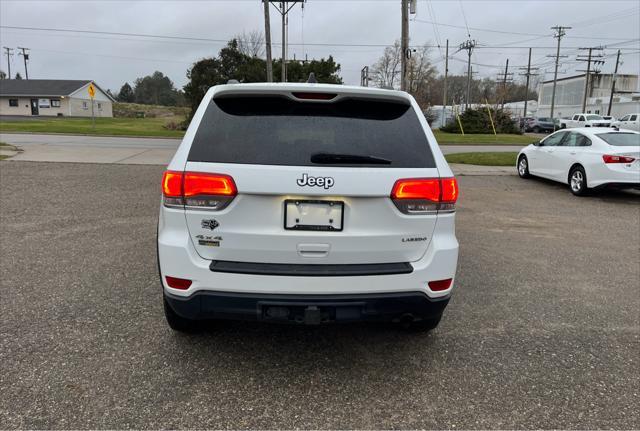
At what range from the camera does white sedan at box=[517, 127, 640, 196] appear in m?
9.52

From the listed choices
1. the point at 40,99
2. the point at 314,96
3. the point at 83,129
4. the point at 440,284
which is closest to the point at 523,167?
the point at 440,284

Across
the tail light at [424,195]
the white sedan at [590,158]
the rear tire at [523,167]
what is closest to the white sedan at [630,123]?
the rear tire at [523,167]

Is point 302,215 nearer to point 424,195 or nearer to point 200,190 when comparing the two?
point 200,190

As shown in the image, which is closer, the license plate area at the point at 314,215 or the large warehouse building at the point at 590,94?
the license plate area at the point at 314,215

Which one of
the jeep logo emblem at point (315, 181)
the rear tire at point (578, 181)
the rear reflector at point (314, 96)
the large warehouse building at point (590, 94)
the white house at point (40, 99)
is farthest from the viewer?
the large warehouse building at point (590, 94)

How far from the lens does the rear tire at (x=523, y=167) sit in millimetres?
12912

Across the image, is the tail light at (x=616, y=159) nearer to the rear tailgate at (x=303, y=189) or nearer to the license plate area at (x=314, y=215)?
the rear tailgate at (x=303, y=189)

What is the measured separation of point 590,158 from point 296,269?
9.56 metres

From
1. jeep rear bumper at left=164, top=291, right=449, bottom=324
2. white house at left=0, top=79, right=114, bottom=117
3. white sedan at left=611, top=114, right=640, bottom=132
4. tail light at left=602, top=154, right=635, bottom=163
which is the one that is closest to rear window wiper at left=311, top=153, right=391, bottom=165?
jeep rear bumper at left=164, top=291, right=449, bottom=324

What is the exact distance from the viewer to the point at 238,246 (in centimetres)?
269

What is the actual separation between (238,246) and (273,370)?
95 cm

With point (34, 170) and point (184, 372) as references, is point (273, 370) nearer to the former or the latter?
point (184, 372)

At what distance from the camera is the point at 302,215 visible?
2680 millimetres

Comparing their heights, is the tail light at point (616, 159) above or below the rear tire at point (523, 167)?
above
